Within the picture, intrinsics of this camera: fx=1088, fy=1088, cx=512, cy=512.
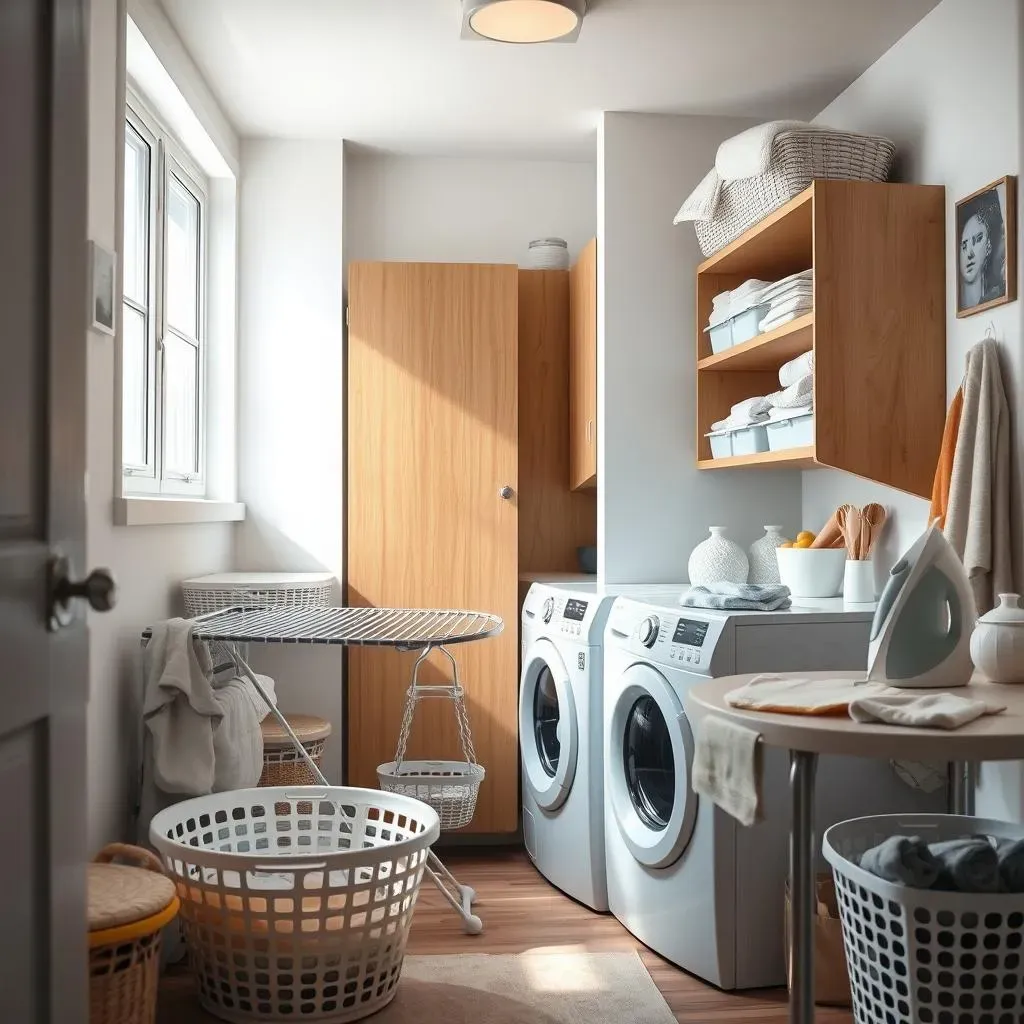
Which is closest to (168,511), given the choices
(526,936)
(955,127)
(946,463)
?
(526,936)

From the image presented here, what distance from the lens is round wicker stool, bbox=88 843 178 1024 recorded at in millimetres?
1835

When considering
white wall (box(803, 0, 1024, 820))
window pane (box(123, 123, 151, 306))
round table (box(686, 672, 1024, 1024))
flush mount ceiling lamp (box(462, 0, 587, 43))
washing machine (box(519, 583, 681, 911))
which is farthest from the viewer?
washing machine (box(519, 583, 681, 911))

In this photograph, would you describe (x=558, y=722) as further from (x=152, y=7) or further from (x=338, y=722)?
(x=152, y=7)

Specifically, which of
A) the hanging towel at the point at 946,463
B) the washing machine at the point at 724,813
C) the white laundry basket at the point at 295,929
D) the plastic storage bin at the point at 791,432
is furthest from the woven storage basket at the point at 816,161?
the white laundry basket at the point at 295,929

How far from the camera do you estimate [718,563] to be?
315 centimetres

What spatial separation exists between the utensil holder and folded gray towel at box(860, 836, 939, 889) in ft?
3.09

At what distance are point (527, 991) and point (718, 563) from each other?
1289 mm

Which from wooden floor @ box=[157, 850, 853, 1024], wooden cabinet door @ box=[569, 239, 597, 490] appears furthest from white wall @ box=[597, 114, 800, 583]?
wooden floor @ box=[157, 850, 853, 1024]

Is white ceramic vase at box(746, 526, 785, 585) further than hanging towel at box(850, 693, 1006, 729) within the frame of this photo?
Yes

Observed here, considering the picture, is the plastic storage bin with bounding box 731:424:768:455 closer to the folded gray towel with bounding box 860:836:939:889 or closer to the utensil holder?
the utensil holder

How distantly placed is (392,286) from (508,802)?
1.78 meters

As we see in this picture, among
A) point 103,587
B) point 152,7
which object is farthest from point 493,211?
point 103,587

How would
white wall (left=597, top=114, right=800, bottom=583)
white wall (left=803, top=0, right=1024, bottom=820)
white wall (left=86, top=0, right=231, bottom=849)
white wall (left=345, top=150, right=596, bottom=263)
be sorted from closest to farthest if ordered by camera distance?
white wall (left=86, top=0, right=231, bottom=849) < white wall (left=803, top=0, right=1024, bottom=820) < white wall (left=597, top=114, right=800, bottom=583) < white wall (left=345, top=150, right=596, bottom=263)

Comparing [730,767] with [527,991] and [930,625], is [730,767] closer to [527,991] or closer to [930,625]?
[930,625]
